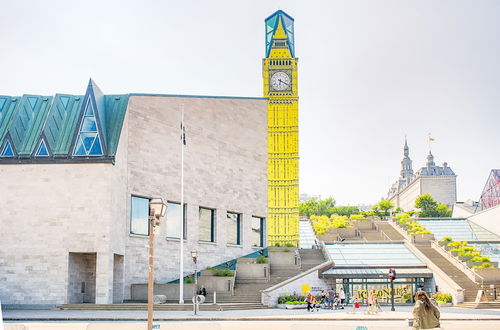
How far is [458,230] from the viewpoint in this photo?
6975cm

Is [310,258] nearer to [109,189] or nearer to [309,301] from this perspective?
[309,301]

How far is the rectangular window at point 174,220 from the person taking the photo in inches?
1775

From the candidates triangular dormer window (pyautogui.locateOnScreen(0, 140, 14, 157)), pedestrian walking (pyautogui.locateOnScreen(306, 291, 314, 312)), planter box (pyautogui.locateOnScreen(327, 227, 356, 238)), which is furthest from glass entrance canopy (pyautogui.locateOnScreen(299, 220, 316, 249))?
triangular dormer window (pyautogui.locateOnScreen(0, 140, 14, 157))

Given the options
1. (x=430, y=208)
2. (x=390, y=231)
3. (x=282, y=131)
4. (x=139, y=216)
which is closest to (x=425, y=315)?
(x=139, y=216)

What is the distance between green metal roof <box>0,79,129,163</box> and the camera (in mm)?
38703

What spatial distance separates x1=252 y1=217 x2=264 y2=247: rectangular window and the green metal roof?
1658cm

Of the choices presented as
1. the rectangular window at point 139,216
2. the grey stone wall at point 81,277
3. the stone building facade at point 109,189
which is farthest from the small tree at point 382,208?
the grey stone wall at point 81,277

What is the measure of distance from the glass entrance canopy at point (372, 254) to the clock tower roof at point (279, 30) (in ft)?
133

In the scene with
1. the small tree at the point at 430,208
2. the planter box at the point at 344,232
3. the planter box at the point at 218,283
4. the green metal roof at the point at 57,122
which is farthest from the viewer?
the small tree at the point at 430,208

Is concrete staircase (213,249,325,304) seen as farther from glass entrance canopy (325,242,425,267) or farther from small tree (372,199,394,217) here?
small tree (372,199,394,217)

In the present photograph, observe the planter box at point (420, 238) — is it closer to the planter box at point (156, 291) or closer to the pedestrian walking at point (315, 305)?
the pedestrian walking at point (315, 305)

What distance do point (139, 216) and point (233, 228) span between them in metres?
10.0

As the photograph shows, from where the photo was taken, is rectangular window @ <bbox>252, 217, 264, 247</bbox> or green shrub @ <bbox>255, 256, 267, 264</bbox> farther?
rectangular window @ <bbox>252, 217, 264, 247</bbox>

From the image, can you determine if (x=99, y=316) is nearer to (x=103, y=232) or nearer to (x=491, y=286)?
(x=103, y=232)
